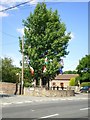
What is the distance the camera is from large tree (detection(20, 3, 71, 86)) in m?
46.0

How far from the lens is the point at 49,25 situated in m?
46.3

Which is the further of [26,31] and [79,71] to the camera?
[79,71]

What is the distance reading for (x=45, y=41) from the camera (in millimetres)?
46000

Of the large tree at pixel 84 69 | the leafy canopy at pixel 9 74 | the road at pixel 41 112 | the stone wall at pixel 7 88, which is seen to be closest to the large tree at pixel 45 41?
the stone wall at pixel 7 88

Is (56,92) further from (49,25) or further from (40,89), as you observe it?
(49,25)

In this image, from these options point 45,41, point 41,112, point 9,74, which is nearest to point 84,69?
point 9,74

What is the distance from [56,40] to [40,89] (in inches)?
285

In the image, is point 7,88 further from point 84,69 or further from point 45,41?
point 84,69

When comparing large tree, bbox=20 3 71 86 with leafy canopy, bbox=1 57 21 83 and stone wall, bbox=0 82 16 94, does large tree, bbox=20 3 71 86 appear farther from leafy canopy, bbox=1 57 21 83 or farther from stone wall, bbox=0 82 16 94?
leafy canopy, bbox=1 57 21 83

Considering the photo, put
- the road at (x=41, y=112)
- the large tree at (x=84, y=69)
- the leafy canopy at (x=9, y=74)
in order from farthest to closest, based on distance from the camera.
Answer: the large tree at (x=84, y=69) → the leafy canopy at (x=9, y=74) → the road at (x=41, y=112)

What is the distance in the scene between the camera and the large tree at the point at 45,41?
4597 centimetres

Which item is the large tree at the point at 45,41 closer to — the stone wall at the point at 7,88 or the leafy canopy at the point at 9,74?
the stone wall at the point at 7,88

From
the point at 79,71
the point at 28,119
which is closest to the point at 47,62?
the point at 28,119

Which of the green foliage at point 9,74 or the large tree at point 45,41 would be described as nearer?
the large tree at point 45,41
